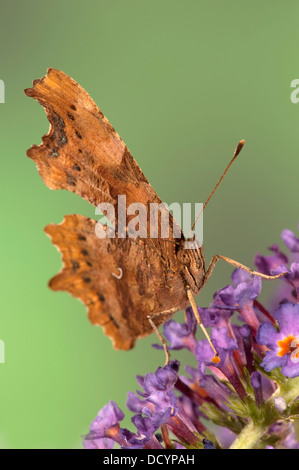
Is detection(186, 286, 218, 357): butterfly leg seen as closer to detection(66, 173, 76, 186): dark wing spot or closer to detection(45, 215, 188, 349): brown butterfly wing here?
detection(45, 215, 188, 349): brown butterfly wing

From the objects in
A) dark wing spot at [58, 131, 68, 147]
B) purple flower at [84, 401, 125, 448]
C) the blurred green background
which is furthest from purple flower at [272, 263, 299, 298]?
the blurred green background

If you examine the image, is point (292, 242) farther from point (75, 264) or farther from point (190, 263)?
point (75, 264)

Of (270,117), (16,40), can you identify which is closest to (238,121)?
(270,117)

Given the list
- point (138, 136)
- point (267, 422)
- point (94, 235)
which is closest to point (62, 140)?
point (94, 235)

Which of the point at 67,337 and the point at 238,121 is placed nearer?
the point at 67,337
